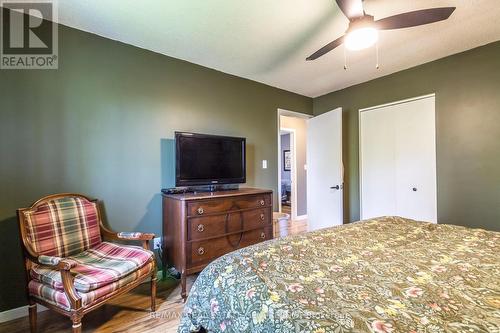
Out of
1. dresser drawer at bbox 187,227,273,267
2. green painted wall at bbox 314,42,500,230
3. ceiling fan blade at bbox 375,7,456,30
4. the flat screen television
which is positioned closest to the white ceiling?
green painted wall at bbox 314,42,500,230

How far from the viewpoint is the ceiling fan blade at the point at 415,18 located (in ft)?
4.96

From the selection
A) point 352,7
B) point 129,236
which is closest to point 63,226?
point 129,236

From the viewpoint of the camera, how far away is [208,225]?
A: 2.25m

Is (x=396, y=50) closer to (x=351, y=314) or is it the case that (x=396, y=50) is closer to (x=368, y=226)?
(x=368, y=226)

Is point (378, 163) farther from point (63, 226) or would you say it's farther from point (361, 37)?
point (63, 226)

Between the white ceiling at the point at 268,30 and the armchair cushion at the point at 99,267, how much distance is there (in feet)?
6.24

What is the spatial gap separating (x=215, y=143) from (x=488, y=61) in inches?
117

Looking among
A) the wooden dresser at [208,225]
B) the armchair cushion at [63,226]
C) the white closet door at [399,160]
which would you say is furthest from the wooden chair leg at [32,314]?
the white closet door at [399,160]

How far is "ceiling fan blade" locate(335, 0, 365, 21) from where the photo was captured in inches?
59.4

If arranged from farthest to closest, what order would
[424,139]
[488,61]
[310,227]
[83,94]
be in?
[310,227], [424,139], [488,61], [83,94]

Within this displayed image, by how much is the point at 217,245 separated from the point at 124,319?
90 cm

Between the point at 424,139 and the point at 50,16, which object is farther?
the point at 424,139

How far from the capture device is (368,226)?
1753mm

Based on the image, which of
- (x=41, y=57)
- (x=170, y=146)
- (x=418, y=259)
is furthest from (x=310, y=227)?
(x=41, y=57)
